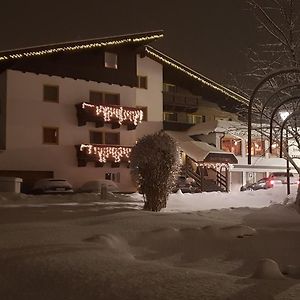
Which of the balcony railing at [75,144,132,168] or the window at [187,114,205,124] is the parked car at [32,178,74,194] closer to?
the balcony railing at [75,144,132,168]

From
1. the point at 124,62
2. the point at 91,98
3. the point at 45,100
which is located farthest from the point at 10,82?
the point at 124,62

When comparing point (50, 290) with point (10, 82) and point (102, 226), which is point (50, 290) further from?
point (10, 82)

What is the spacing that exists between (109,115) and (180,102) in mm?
8449

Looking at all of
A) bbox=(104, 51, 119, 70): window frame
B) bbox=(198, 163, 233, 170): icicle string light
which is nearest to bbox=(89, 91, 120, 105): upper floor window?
bbox=(104, 51, 119, 70): window frame

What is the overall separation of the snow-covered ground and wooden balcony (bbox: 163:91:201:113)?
2774 centimetres

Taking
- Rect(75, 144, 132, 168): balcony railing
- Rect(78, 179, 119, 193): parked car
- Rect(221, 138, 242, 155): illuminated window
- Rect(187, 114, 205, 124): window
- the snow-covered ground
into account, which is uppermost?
Rect(187, 114, 205, 124): window

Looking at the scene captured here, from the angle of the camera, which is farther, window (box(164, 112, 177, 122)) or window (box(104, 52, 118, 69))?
window (box(164, 112, 177, 122))

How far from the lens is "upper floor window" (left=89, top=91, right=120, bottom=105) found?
34.0 m

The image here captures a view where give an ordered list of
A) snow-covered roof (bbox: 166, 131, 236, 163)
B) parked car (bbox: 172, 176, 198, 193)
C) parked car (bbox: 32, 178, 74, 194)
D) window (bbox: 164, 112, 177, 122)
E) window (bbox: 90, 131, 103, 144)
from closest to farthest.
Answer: parked car (bbox: 32, 178, 74, 194) < parked car (bbox: 172, 176, 198, 193) < window (bbox: 90, 131, 103, 144) < snow-covered roof (bbox: 166, 131, 236, 163) < window (bbox: 164, 112, 177, 122)

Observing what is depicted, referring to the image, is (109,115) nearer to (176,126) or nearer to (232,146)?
(176,126)

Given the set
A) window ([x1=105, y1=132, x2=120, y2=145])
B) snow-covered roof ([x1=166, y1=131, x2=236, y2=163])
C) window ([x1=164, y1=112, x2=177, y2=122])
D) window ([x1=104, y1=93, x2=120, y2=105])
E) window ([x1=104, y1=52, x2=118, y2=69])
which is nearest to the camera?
window ([x1=105, y1=132, x2=120, y2=145])

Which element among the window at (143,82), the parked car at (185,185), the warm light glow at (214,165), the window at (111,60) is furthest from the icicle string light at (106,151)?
the warm light glow at (214,165)

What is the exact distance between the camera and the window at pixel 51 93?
105 ft

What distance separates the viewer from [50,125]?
31984 mm
